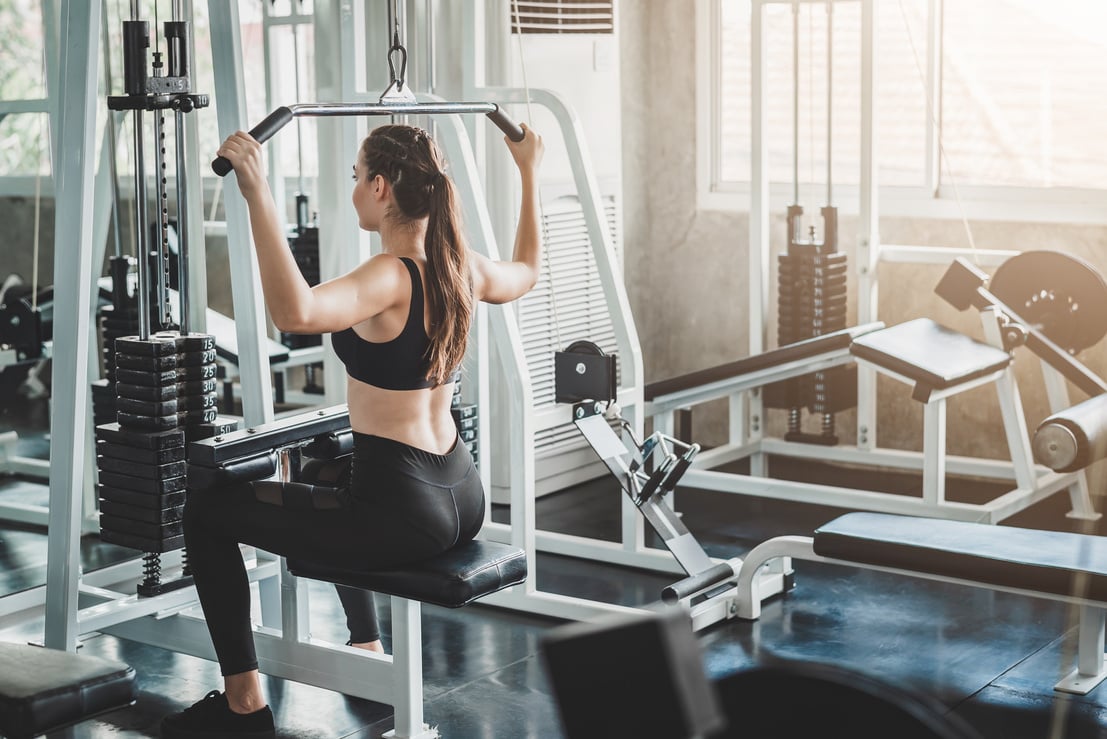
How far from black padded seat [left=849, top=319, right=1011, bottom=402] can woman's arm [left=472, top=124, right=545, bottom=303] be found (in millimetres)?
1635

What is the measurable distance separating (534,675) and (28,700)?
1.37 metres

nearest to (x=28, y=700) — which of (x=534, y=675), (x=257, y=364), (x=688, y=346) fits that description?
(x=257, y=364)

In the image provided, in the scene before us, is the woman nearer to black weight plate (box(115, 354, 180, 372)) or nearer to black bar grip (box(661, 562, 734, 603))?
black weight plate (box(115, 354, 180, 372))

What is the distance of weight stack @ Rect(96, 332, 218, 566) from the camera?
291 cm

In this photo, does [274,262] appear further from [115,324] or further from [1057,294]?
[1057,294]

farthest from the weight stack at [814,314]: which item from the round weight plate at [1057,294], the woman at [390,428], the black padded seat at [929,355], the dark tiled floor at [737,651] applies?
the woman at [390,428]

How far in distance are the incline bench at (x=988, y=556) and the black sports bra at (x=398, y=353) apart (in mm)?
1185

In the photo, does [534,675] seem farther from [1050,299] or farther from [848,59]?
[848,59]

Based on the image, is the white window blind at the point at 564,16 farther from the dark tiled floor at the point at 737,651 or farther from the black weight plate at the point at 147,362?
the black weight plate at the point at 147,362

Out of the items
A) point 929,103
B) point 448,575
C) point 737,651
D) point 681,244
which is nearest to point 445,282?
point 448,575

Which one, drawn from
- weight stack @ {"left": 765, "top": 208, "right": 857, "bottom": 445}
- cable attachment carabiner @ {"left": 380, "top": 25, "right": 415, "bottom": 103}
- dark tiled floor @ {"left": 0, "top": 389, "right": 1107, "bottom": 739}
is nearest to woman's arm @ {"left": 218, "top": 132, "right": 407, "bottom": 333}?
cable attachment carabiner @ {"left": 380, "top": 25, "right": 415, "bottom": 103}

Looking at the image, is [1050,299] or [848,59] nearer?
[1050,299]

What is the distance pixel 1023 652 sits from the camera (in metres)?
3.27

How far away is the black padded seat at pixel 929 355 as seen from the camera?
4086 mm
